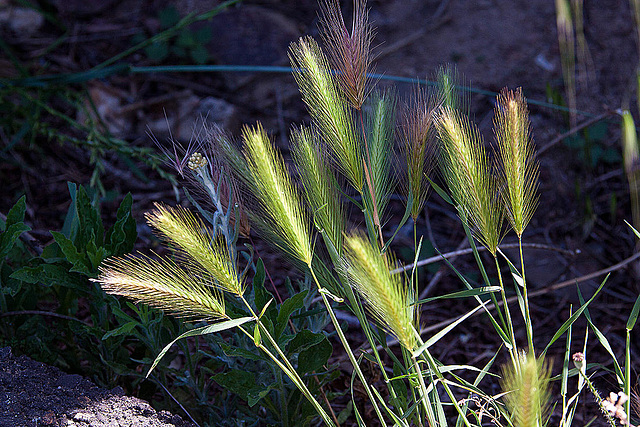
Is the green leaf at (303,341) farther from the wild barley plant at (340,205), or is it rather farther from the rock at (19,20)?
the rock at (19,20)

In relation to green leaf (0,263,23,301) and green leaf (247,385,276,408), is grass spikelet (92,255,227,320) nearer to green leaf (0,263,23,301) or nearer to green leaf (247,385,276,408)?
green leaf (247,385,276,408)

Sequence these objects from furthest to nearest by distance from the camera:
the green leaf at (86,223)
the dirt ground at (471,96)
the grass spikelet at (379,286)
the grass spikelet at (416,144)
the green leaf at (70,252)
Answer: the dirt ground at (471,96), the green leaf at (86,223), the green leaf at (70,252), the grass spikelet at (416,144), the grass spikelet at (379,286)

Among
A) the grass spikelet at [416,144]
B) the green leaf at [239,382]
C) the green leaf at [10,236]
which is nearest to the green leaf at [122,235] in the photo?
the green leaf at [10,236]

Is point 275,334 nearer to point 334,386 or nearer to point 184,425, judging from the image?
point 184,425

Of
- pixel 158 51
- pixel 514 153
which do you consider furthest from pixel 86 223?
pixel 158 51

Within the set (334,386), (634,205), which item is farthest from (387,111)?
(634,205)

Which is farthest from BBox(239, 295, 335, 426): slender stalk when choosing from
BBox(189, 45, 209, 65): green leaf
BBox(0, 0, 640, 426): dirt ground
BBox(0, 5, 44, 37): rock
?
BBox(0, 5, 44, 37): rock
